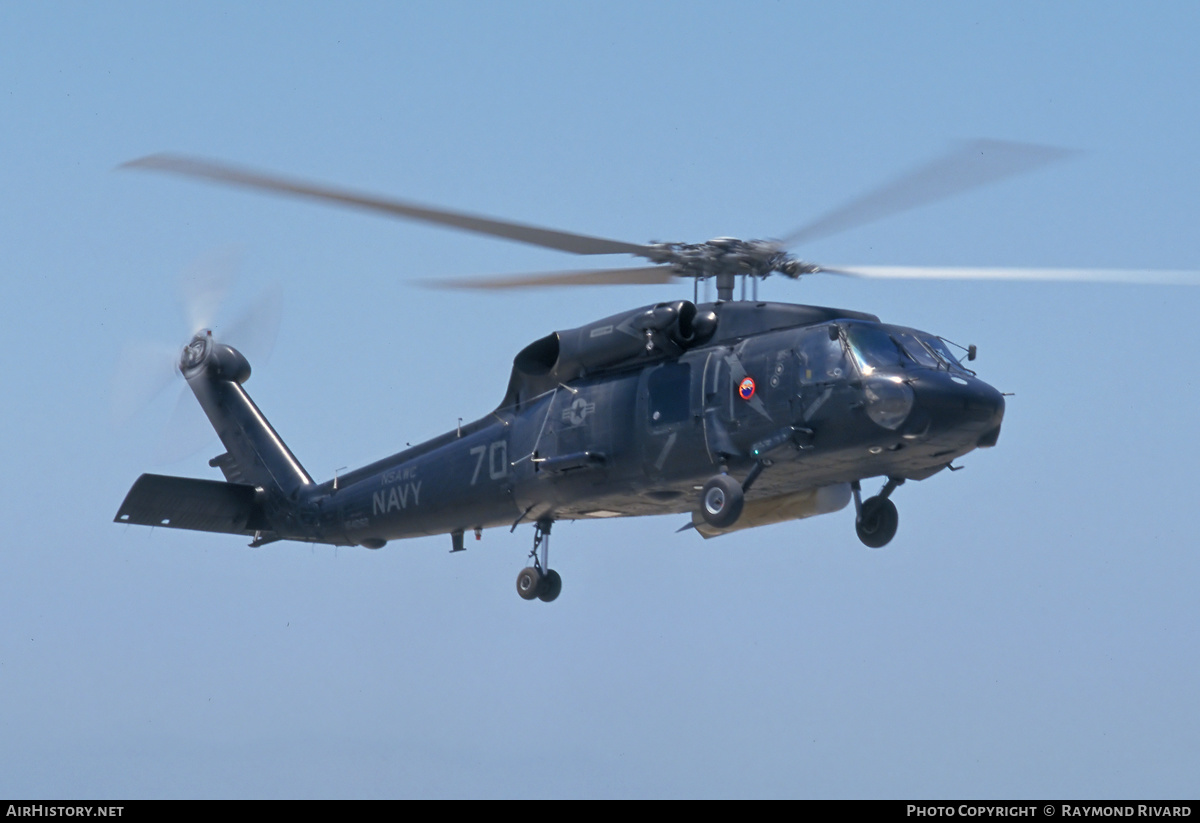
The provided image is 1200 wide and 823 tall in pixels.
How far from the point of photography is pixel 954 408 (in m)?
20.2

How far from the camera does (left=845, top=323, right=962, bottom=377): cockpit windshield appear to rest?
2069 cm

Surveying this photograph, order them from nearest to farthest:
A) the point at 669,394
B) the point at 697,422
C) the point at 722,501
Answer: the point at 722,501 → the point at 697,422 → the point at 669,394

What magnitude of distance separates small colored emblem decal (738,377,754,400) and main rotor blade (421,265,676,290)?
7.16ft

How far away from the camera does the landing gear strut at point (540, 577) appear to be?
977 inches

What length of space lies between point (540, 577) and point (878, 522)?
5493 mm

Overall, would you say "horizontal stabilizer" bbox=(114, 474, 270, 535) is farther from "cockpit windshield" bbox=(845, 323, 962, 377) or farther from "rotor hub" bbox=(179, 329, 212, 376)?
"cockpit windshield" bbox=(845, 323, 962, 377)

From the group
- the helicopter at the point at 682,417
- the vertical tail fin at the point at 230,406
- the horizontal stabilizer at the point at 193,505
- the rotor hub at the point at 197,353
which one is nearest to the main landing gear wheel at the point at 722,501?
the helicopter at the point at 682,417

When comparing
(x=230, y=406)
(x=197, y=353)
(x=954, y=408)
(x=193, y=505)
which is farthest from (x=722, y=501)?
(x=197, y=353)

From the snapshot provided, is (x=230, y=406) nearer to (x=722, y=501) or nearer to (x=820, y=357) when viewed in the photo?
(x=722, y=501)

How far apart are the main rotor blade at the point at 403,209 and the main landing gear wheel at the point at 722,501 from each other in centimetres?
335

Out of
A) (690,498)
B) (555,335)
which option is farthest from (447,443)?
(690,498)

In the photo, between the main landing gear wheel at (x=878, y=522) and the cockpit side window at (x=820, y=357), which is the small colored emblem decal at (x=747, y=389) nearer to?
the cockpit side window at (x=820, y=357)

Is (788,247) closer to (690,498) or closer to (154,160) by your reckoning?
(690,498)
